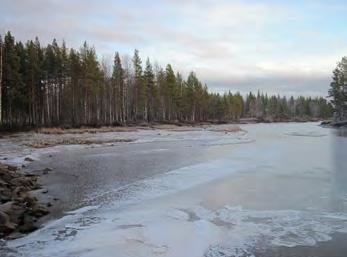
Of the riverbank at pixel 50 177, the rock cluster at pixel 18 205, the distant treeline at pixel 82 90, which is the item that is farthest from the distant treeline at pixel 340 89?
the rock cluster at pixel 18 205

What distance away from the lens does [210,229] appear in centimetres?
976

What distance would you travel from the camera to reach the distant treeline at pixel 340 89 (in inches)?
3477

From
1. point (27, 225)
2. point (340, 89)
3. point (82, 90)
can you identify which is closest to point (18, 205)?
point (27, 225)

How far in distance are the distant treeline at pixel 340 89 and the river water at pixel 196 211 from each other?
71828 mm

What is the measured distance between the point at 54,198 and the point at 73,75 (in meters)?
54.4

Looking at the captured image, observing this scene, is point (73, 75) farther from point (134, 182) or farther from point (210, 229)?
point (210, 229)

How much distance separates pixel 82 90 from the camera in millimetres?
68750

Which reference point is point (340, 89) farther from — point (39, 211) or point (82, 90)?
point (39, 211)

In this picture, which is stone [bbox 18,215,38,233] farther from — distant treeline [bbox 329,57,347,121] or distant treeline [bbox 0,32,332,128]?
distant treeline [bbox 329,57,347,121]

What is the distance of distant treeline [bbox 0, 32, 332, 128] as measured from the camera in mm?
55756

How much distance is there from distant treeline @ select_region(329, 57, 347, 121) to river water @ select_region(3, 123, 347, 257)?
71828 millimetres

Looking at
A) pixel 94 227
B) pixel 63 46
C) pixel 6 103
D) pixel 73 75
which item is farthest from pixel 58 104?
pixel 94 227

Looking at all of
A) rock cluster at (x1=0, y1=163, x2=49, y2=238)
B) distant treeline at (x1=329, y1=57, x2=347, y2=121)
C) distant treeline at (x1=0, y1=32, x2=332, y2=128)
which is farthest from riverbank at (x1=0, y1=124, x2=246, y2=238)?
distant treeline at (x1=329, y1=57, x2=347, y2=121)

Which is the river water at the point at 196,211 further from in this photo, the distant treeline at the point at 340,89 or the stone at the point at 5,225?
the distant treeline at the point at 340,89
